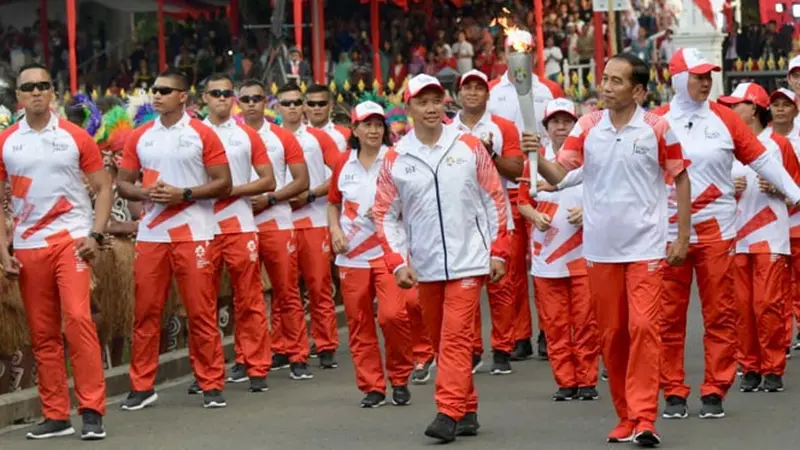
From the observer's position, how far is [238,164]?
14445 mm

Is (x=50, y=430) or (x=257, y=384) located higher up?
(x=50, y=430)

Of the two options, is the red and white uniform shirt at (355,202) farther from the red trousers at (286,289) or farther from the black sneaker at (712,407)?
the black sneaker at (712,407)

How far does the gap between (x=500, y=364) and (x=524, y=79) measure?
4.01 m

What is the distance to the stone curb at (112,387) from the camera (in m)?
12.7

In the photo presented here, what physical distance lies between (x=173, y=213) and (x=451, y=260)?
261 cm

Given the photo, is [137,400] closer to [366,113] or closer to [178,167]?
[178,167]

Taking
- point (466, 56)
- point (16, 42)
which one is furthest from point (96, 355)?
point (16, 42)

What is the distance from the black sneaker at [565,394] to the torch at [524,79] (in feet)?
7.18

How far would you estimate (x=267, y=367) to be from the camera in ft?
47.2

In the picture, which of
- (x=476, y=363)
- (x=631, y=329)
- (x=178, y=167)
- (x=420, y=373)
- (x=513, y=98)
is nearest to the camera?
(x=631, y=329)

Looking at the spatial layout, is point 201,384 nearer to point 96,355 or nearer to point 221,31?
point 96,355

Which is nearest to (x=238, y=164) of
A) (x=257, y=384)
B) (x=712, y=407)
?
(x=257, y=384)

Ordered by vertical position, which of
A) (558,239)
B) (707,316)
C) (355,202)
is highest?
(355,202)

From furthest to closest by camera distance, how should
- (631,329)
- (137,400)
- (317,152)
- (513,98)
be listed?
(317,152)
(513,98)
(137,400)
(631,329)
